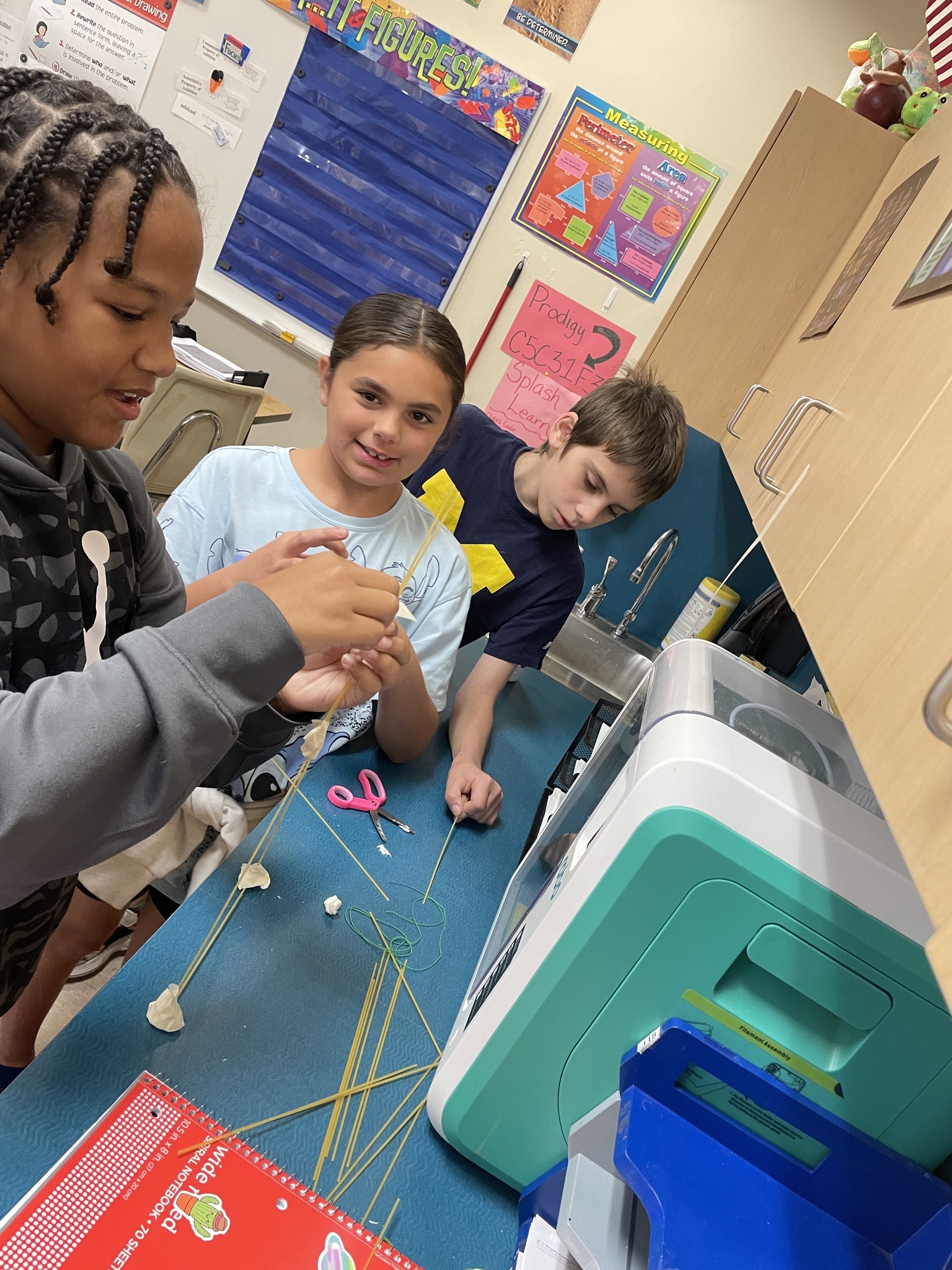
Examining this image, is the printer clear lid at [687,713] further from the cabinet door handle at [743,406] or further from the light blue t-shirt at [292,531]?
the cabinet door handle at [743,406]

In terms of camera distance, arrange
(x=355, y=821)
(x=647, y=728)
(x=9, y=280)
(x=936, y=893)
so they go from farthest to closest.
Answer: (x=355, y=821) < (x=647, y=728) < (x=9, y=280) < (x=936, y=893)

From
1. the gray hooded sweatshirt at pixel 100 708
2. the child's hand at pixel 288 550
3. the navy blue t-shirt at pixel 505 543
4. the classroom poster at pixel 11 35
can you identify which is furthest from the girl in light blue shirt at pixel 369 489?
the classroom poster at pixel 11 35

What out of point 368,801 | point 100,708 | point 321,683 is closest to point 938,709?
point 100,708

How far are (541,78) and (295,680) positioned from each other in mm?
2500

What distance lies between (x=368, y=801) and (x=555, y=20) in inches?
102

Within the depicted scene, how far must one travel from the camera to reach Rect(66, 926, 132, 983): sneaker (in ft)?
4.95

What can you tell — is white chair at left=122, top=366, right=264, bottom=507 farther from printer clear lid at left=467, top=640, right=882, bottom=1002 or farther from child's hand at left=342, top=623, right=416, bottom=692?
printer clear lid at left=467, top=640, right=882, bottom=1002

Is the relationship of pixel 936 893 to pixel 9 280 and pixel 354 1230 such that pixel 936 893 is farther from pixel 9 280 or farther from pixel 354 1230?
pixel 9 280

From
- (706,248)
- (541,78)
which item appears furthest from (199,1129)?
(541,78)

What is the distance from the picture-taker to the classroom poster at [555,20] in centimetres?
253

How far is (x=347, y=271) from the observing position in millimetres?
2848

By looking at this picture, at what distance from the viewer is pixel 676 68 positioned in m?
2.54

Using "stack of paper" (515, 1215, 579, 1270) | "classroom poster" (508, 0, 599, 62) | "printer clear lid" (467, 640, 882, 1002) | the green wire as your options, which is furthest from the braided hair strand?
"classroom poster" (508, 0, 599, 62)

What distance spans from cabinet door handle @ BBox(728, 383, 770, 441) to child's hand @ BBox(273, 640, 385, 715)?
1.31 metres
